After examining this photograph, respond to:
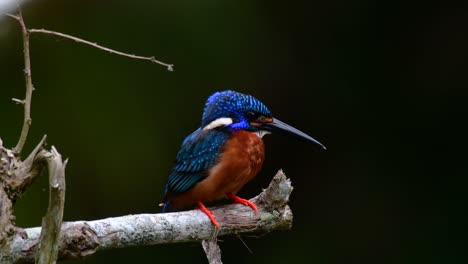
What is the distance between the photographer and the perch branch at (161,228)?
101 inches

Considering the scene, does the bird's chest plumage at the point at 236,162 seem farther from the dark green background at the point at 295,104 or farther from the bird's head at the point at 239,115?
the dark green background at the point at 295,104

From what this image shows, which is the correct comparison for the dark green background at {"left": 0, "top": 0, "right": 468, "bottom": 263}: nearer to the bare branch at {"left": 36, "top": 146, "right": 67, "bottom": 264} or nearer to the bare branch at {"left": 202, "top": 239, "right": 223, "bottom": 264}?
the bare branch at {"left": 202, "top": 239, "right": 223, "bottom": 264}

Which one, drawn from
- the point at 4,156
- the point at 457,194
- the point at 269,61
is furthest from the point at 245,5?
the point at 4,156

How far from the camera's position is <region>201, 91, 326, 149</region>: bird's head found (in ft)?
11.9

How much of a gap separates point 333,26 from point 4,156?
10.9ft

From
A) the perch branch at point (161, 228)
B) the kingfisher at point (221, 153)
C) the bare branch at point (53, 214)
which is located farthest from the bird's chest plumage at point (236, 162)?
the bare branch at point (53, 214)

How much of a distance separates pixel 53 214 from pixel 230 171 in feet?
3.80

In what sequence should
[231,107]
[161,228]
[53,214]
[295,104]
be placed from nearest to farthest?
[53,214], [161,228], [231,107], [295,104]

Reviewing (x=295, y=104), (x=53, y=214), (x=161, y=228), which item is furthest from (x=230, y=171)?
(x=295, y=104)

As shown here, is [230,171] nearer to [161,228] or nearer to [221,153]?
[221,153]

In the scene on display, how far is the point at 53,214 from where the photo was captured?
2461 millimetres

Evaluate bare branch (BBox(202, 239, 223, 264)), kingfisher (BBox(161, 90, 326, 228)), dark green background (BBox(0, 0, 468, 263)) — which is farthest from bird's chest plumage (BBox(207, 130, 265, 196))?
dark green background (BBox(0, 0, 468, 263))

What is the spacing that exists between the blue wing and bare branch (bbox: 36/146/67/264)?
3.58ft

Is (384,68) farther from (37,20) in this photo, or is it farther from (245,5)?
(37,20)
